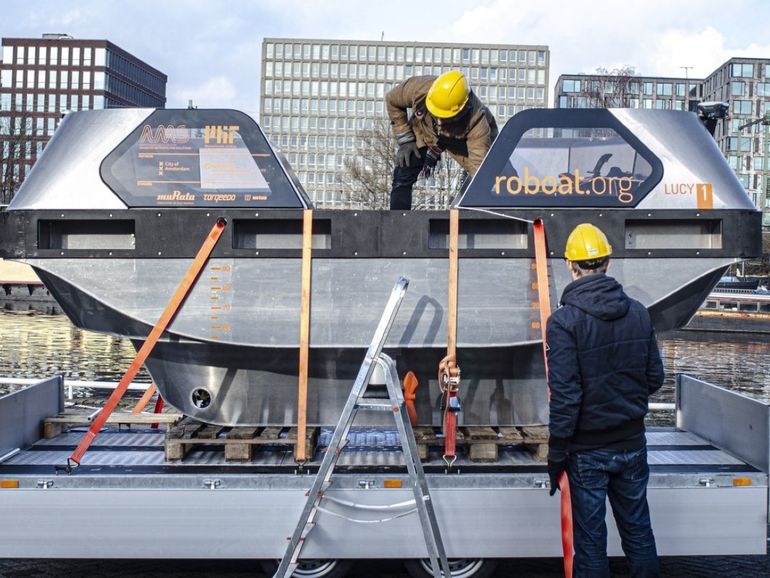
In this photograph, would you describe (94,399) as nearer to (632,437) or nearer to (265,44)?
(632,437)

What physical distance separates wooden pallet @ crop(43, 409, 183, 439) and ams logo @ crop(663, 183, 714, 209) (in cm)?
328

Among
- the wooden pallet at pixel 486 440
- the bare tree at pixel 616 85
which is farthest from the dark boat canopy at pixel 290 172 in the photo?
the bare tree at pixel 616 85

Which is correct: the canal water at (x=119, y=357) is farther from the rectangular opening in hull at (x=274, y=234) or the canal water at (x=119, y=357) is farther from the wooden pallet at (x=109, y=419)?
the rectangular opening in hull at (x=274, y=234)

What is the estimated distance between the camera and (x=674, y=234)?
4801mm

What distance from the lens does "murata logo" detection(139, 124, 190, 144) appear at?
466cm

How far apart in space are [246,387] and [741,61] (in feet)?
347

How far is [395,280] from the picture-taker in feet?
15.1

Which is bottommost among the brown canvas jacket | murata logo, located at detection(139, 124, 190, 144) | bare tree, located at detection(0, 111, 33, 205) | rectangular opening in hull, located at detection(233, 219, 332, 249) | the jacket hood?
the jacket hood

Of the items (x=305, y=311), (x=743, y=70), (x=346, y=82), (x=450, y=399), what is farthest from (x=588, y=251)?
(x=743, y=70)

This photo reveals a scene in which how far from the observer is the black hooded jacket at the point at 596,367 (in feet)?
11.6

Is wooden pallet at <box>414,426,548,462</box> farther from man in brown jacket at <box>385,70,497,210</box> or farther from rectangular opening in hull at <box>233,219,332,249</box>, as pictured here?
man in brown jacket at <box>385,70,497,210</box>

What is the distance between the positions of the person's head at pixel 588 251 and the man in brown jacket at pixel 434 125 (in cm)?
164

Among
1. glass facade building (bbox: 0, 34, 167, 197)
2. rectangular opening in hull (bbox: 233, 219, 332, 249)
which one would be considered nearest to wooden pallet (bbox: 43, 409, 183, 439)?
rectangular opening in hull (bbox: 233, 219, 332, 249)

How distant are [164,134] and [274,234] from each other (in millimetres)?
841
